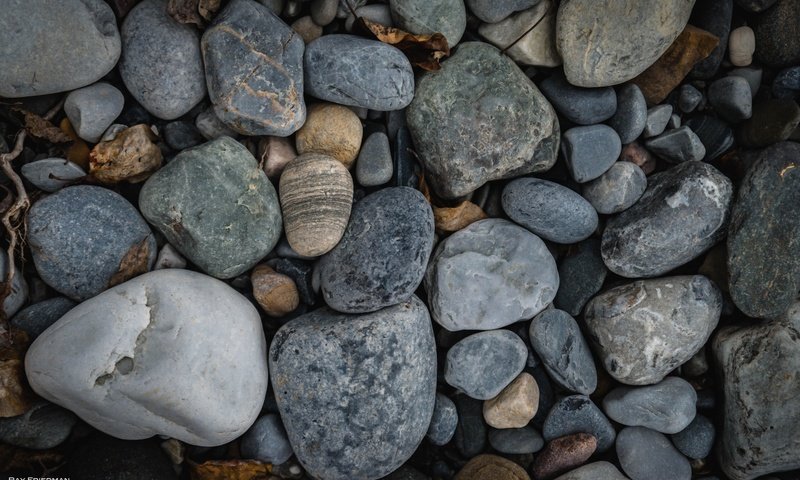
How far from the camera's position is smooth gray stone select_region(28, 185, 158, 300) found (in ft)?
7.33

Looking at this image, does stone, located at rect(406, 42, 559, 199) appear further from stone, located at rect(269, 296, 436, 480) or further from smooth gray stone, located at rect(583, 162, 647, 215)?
stone, located at rect(269, 296, 436, 480)

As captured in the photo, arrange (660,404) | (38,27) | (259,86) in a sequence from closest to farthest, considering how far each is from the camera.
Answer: (38,27)
(259,86)
(660,404)

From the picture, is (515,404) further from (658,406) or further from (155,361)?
(155,361)

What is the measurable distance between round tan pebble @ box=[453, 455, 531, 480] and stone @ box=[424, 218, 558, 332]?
0.59 metres

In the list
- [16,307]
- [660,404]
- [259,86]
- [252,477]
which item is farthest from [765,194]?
[16,307]

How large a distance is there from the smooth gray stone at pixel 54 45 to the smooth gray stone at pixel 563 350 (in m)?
2.15

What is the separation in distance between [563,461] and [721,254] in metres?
1.18

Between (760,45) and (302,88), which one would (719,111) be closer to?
(760,45)

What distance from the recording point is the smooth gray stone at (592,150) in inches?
98.1

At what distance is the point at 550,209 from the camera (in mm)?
2479

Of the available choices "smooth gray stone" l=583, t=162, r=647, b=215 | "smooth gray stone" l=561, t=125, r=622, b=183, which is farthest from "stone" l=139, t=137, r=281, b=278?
"smooth gray stone" l=583, t=162, r=647, b=215

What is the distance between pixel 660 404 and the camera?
8.14 ft

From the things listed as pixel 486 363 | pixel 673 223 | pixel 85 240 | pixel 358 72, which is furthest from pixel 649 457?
pixel 85 240

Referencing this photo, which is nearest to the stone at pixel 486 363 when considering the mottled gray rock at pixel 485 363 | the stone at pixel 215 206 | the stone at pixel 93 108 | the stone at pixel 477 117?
the mottled gray rock at pixel 485 363
